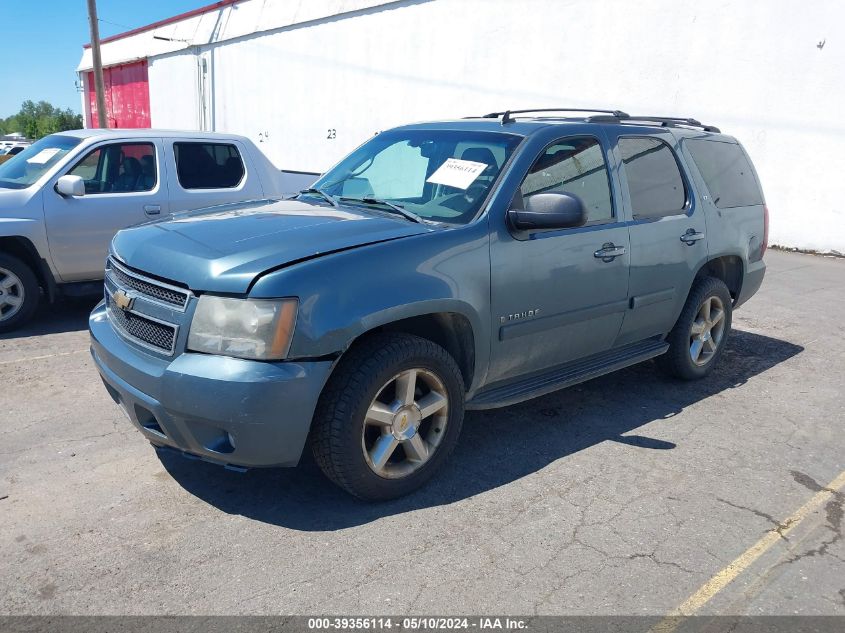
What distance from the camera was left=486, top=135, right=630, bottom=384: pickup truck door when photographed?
391cm

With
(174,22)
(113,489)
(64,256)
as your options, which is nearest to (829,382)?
(113,489)

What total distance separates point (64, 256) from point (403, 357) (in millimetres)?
4336

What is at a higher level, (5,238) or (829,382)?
(5,238)

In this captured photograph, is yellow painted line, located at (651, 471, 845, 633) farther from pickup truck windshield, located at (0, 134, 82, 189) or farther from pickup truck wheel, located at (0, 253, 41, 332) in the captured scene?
pickup truck windshield, located at (0, 134, 82, 189)

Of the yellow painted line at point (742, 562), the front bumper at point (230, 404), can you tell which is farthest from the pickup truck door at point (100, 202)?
the yellow painted line at point (742, 562)

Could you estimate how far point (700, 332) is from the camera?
551 centimetres

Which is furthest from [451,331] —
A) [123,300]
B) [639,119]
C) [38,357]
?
[38,357]

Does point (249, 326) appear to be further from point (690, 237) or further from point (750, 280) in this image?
point (750, 280)

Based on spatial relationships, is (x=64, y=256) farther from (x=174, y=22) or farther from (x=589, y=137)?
(x=174, y=22)

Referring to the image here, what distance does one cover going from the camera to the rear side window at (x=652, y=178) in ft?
→ 15.6

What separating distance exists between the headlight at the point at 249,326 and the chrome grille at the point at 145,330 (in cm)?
21

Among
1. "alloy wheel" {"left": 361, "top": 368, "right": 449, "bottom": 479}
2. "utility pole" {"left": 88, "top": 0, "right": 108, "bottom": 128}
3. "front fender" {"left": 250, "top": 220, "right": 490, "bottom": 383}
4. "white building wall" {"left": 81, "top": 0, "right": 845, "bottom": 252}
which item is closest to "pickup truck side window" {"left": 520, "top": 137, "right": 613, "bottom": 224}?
"front fender" {"left": 250, "top": 220, "right": 490, "bottom": 383}

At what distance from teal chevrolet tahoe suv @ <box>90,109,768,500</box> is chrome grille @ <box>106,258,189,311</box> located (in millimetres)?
13

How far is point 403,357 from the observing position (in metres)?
3.40
